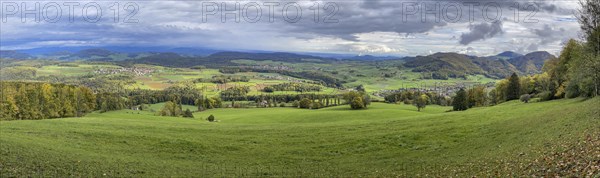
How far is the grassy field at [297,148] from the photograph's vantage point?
25234mm

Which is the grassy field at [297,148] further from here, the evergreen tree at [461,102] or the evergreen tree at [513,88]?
the evergreen tree at [513,88]

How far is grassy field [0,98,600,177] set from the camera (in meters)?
25.2

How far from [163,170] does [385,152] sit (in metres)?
19.3

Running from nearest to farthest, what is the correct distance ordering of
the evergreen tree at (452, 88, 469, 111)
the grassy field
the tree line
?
the grassy field < the tree line < the evergreen tree at (452, 88, 469, 111)

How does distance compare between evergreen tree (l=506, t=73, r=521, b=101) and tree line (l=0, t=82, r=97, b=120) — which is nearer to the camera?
tree line (l=0, t=82, r=97, b=120)

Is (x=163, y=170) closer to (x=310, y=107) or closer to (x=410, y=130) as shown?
(x=410, y=130)

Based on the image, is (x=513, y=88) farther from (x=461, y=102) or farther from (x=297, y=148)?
(x=297, y=148)

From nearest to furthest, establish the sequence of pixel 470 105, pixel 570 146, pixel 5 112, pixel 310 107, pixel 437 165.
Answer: pixel 570 146 → pixel 437 165 → pixel 5 112 → pixel 470 105 → pixel 310 107

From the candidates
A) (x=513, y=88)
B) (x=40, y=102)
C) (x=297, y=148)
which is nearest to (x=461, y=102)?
(x=513, y=88)

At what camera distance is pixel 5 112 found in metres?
85.1

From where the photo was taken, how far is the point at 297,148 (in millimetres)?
36000

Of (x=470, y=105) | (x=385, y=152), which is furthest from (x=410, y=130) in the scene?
(x=470, y=105)

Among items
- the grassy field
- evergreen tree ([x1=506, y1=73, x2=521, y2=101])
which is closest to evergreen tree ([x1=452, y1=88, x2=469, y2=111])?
evergreen tree ([x1=506, y1=73, x2=521, y2=101])

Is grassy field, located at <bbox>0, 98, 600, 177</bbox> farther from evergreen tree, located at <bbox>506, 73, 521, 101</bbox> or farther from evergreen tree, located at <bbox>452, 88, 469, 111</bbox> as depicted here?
evergreen tree, located at <bbox>506, 73, 521, 101</bbox>
